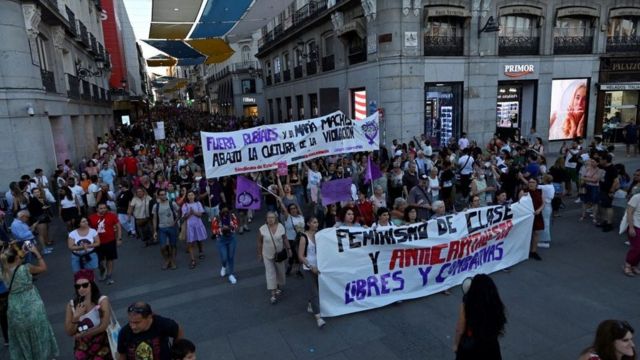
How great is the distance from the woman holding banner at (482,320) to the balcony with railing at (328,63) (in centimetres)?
2089

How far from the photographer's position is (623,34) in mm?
20625

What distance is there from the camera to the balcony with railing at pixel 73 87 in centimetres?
1927

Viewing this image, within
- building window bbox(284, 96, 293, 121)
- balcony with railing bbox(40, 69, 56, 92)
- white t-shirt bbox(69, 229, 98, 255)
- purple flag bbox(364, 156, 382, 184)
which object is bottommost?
white t-shirt bbox(69, 229, 98, 255)

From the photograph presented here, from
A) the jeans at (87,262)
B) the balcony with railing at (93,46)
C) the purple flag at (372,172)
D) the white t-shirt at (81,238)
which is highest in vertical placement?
the balcony with railing at (93,46)

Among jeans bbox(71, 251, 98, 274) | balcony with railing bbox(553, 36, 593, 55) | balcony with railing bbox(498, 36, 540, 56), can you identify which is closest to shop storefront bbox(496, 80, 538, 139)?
balcony with railing bbox(498, 36, 540, 56)

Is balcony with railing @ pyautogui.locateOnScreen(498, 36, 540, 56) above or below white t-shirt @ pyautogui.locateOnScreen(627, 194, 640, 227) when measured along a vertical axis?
above

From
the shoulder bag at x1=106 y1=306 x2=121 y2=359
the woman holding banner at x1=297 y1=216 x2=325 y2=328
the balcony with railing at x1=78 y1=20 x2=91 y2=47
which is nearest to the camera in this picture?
the shoulder bag at x1=106 y1=306 x2=121 y2=359

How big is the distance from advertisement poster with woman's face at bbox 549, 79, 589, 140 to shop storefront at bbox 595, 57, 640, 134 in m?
0.79

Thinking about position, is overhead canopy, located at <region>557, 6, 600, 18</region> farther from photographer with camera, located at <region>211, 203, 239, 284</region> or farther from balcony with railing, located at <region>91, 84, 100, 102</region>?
balcony with railing, located at <region>91, 84, 100, 102</region>

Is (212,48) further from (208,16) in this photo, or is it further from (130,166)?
(130,166)

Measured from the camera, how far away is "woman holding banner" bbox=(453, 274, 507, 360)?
140 inches

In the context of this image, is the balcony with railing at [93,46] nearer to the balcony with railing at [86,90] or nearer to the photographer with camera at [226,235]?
the balcony with railing at [86,90]

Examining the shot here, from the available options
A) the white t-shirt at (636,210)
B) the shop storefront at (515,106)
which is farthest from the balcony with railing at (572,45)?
the white t-shirt at (636,210)

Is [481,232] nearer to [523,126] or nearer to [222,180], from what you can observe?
[222,180]
